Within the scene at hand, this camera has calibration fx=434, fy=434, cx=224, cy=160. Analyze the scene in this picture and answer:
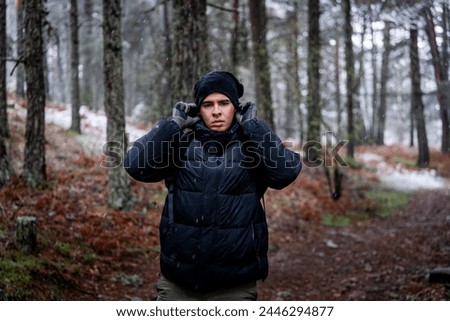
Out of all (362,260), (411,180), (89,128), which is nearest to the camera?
(362,260)

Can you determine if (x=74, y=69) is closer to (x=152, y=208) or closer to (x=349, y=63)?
(x=152, y=208)

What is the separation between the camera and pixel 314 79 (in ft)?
47.5

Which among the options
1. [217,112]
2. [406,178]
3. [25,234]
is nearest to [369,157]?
[406,178]

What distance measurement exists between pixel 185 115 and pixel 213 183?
60 centimetres

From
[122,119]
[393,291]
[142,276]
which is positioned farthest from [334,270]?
[122,119]

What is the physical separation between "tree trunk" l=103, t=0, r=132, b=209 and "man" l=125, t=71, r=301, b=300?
6.94 m

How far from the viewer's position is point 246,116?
327cm

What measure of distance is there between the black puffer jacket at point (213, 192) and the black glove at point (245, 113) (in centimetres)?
6

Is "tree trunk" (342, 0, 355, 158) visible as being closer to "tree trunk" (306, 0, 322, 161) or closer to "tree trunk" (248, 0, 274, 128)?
"tree trunk" (306, 0, 322, 161)

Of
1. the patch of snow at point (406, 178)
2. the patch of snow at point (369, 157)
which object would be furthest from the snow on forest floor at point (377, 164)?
the patch of snow at point (369, 157)

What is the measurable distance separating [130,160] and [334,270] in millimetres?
6244
